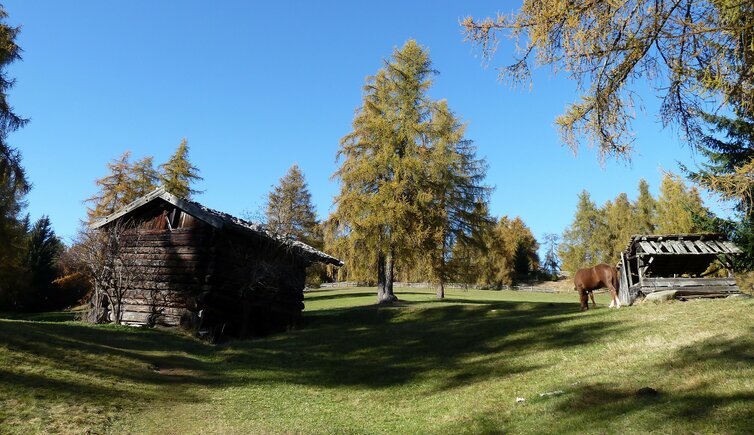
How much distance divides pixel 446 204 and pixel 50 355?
23464 mm

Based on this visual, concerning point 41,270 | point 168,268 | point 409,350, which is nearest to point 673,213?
point 409,350

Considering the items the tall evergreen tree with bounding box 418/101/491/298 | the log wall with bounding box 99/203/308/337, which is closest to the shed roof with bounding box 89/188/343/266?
the log wall with bounding box 99/203/308/337

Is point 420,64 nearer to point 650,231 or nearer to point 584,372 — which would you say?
point 584,372

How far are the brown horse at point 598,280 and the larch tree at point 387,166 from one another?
884 centimetres

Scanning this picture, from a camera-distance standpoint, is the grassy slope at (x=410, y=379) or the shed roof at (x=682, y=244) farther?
the shed roof at (x=682, y=244)

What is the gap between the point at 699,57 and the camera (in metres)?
7.24

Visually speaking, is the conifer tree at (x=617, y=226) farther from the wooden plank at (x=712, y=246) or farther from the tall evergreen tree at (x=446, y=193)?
the wooden plank at (x=712, y=246)

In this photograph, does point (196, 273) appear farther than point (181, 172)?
No

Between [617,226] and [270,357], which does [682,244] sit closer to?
[270,357]

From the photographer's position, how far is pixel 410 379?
12250mm

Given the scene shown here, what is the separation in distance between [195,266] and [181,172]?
26272 millimetres

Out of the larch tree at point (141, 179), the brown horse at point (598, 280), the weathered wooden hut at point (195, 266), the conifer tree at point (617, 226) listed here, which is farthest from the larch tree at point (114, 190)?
the conifer tree at point (617, 226)

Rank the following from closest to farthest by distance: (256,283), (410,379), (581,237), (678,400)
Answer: (678,400) → (410,379) → (256,283) → (581,237)

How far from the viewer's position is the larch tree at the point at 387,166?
25859 millimetres
